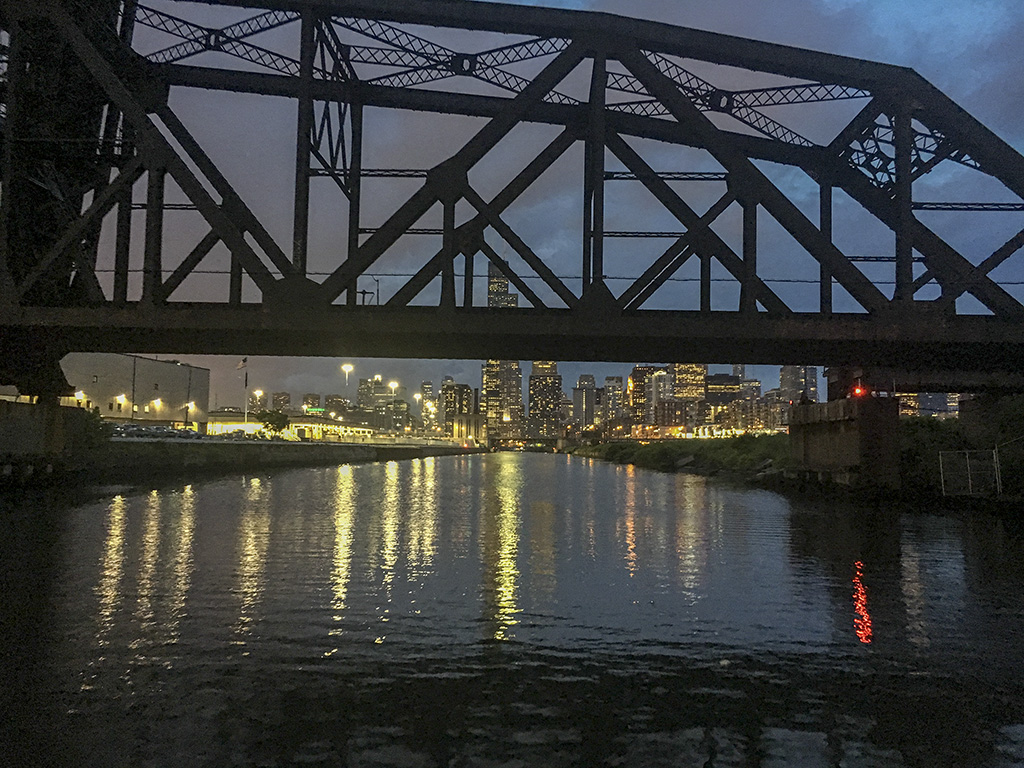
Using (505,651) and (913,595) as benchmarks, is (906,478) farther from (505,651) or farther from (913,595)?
(505,651)

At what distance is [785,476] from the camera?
208ft

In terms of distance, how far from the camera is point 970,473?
41719 mm

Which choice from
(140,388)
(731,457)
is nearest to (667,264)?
(731,457)

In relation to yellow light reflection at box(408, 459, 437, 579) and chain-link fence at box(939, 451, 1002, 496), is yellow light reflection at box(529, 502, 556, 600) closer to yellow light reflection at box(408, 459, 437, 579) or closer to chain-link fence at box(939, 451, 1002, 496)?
yellow light reflection at box(408, 459, 437, 579)

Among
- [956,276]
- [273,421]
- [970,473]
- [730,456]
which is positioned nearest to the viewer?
[956,276]

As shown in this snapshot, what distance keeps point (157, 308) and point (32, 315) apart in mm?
3882

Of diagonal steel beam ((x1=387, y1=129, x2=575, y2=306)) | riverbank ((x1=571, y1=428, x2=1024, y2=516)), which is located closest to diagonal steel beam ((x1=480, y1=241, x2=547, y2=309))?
diagonal steel beam ((x1=387, y1=129, x2=575, y2=306))

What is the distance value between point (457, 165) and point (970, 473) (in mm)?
31219

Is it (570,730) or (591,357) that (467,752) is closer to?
(570,730)

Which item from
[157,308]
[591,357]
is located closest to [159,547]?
[157,308]

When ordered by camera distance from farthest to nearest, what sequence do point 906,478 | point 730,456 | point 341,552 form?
point 730,456
point 906,478
point 341,552

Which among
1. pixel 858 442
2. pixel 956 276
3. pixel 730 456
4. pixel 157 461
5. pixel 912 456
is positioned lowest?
pixel 157 461

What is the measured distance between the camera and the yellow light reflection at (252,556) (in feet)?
50.5

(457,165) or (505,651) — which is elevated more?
(457,165)
